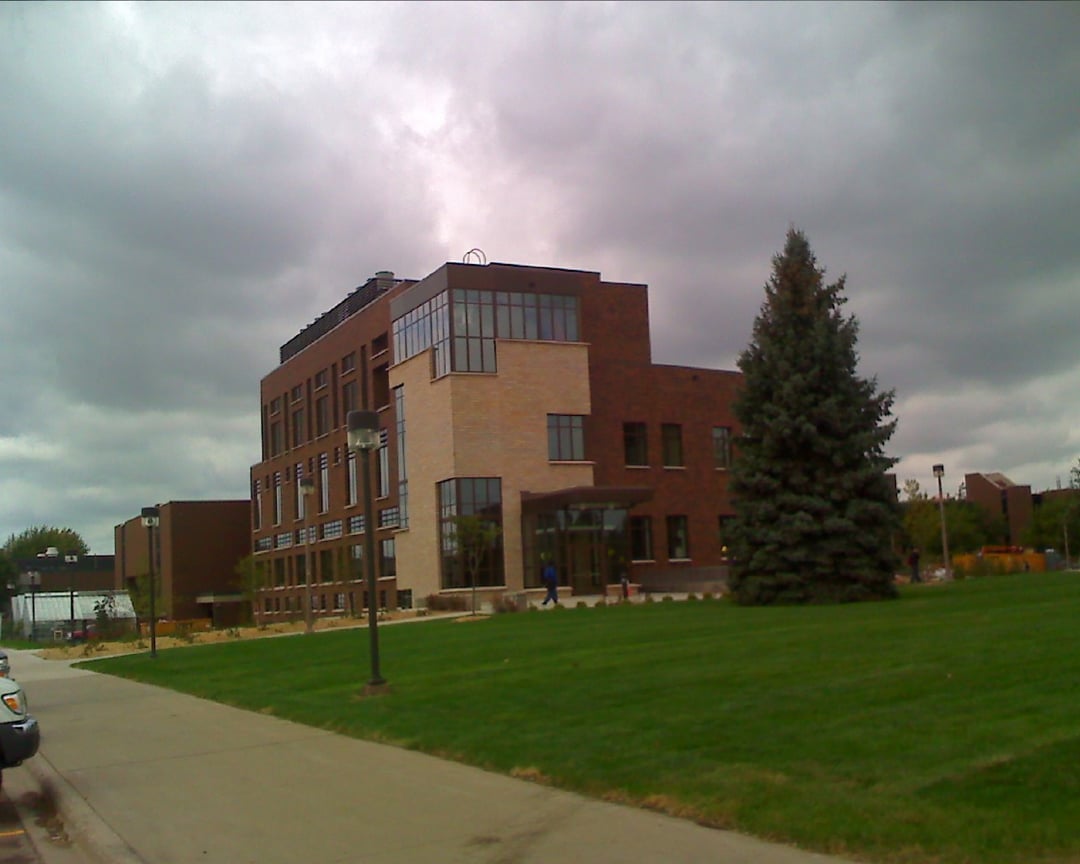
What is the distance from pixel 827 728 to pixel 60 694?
17241mm

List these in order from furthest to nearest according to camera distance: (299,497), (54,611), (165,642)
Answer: (299,497) → (54,611) → (165,642)

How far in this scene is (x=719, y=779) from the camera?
27.8ft

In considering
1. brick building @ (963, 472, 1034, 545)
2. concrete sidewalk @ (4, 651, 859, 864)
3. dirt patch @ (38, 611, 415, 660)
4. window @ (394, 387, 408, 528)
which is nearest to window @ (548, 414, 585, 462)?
window @ (394, 387, 408, 528)

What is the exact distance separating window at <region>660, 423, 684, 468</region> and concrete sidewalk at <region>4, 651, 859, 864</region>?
51.6m

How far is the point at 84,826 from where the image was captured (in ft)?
30.8

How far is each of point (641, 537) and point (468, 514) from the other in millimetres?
11486

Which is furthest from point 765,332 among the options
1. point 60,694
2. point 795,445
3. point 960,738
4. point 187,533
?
point 187,533

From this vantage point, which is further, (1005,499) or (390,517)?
(1005,499)

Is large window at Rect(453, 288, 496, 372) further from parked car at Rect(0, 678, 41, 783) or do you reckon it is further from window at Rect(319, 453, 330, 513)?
parked car at Rect(0, 678, 41, 783)

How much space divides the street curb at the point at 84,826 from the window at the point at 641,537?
5143 centimetres

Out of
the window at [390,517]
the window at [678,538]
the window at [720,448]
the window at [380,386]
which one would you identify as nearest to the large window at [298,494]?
the window at [380,386]

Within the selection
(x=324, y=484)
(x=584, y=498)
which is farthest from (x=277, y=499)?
(x=584, y=498)

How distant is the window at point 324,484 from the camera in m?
75.8

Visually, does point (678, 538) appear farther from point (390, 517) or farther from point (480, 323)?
point (480, 323)
